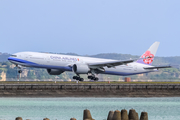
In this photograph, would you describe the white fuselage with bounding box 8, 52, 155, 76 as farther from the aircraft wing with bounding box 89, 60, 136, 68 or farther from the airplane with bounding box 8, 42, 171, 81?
the aircraft wing with bounding box 89, 60, 136, 68

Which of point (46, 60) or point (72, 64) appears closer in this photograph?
point (46, 60)

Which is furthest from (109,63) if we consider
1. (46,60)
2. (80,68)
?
(46,60)

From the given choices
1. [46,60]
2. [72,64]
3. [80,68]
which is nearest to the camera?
[46,60]

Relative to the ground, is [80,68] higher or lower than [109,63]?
lower

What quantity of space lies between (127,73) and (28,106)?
3317cm

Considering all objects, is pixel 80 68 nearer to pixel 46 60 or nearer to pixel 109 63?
pixel 109 63

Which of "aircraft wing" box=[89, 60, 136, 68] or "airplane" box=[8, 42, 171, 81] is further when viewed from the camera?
"aircraft wing" box=[89, 60, 136, 68]

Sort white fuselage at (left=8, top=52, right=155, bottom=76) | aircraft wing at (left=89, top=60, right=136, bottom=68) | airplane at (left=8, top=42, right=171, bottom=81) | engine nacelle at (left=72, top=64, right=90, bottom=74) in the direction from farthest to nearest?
aircraft wing at (left=89, top=60, right=136, bottom=68), engine nacelle at (left=72, top=64, right=90, bottom=74), airplane at (left=8, top=42, right=171, bottom=81), white fuselage at (left=8, top=52, right=155, bottom=76)

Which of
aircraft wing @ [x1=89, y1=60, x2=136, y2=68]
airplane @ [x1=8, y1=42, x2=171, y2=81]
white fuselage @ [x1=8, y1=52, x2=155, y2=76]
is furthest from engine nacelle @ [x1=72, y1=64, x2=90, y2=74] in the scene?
aircraft wing @ [x1=89, y1=60, x2=136, y2=68]

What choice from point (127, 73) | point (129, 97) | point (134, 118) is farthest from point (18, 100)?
point (134, 118)

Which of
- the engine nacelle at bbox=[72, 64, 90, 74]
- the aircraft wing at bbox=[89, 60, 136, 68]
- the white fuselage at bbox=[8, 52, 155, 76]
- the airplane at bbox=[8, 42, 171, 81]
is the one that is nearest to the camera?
the white fuselage at bbox=[8, 52, 155, 76]

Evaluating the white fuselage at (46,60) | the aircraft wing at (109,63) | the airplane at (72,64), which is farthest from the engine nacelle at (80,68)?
the aircraft wing at (109,63)

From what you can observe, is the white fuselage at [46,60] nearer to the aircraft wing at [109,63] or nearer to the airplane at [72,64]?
the airplane at [72,64]

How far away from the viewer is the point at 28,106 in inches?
2557
